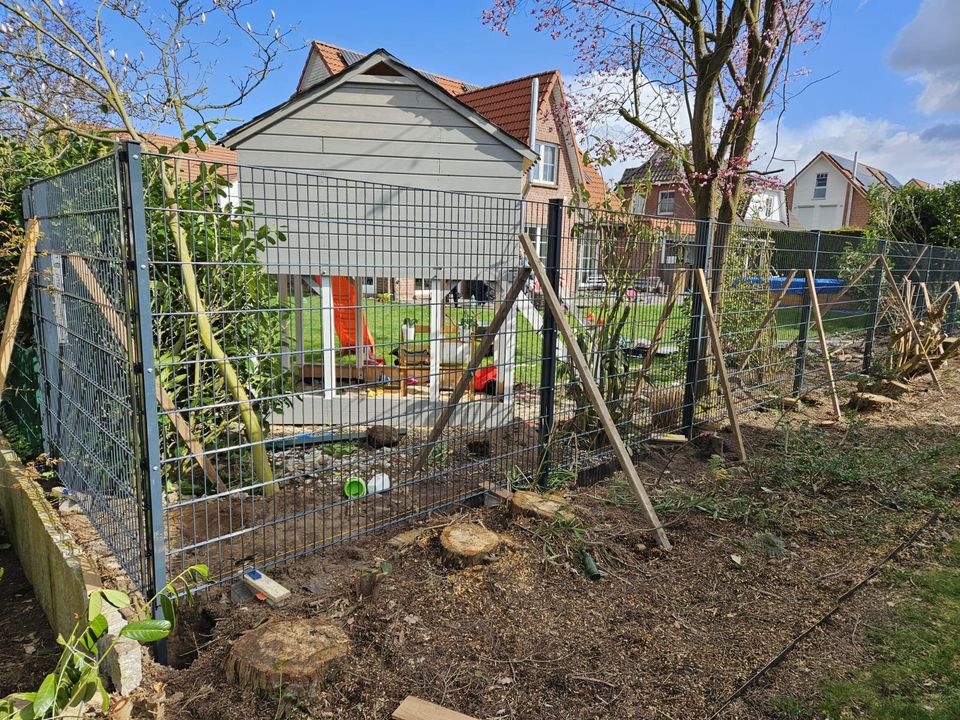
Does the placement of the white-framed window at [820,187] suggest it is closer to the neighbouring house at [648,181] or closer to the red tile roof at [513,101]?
the red tile roof at [513,101]

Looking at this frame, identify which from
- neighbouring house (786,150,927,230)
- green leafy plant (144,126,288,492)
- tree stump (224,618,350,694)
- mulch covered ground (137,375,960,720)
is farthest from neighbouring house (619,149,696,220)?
neighbouring house (786,150,927,230)

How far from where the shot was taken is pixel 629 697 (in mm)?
2412

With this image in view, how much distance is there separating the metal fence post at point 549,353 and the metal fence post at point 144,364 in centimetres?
244

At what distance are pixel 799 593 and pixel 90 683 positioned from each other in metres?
3.08

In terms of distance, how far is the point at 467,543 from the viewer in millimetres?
3332

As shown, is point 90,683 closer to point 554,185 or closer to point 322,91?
point 322,91

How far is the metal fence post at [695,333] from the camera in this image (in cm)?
551

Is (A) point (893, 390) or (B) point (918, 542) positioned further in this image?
(A) point (893, 390)

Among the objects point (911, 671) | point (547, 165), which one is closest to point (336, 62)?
point (547, 165)

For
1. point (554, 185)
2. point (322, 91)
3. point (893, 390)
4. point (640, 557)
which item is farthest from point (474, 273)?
point (554, 185)

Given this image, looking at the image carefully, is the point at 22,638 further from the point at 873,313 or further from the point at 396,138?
the point at 873,313

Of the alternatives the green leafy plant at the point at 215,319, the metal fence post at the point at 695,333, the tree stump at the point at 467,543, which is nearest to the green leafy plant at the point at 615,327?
the metal fence post at the point at 695,333

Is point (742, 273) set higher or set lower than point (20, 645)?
higher

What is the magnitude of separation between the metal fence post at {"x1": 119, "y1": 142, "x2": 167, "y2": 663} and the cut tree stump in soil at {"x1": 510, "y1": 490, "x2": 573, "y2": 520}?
6.59 ft
